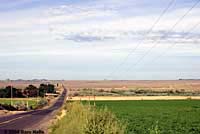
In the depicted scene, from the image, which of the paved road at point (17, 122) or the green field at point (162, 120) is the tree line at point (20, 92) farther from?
the paved road at point (17, 122)

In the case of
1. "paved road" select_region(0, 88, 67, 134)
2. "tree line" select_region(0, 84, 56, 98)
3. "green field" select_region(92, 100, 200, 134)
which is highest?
"tree line" select_region(0, 84, 56, 98)

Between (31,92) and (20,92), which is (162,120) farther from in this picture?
(31,92)

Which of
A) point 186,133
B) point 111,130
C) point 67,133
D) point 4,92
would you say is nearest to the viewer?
point 111,130

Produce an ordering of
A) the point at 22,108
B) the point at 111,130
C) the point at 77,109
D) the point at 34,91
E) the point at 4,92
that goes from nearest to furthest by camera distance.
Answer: the point at 111,130 → the point at 77,109 → the point at 22,108 → the point at 4,92 → the point at 34,91

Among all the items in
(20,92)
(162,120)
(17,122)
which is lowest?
(162,120)

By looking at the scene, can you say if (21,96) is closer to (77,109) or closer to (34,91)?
(34,91)

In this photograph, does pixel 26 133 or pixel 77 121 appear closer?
pixel 77 121


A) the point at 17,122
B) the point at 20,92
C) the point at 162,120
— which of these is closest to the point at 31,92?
the point at 20,92

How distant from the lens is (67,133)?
81.0ft

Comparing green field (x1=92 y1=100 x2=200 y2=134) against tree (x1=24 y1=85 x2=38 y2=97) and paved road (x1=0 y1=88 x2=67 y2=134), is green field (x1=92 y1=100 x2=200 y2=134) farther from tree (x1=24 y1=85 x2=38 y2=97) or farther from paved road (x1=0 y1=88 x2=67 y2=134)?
tree (x1=24 y1=85 x2=38 y2=97)

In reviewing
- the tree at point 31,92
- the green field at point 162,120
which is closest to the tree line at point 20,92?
the tree at point 31,92

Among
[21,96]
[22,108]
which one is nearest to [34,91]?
[21,96]

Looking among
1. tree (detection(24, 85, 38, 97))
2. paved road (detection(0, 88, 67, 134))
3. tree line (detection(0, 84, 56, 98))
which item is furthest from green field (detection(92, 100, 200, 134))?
tree (detection(24, 85, 38, 97))

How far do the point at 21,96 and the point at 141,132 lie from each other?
13094cm
